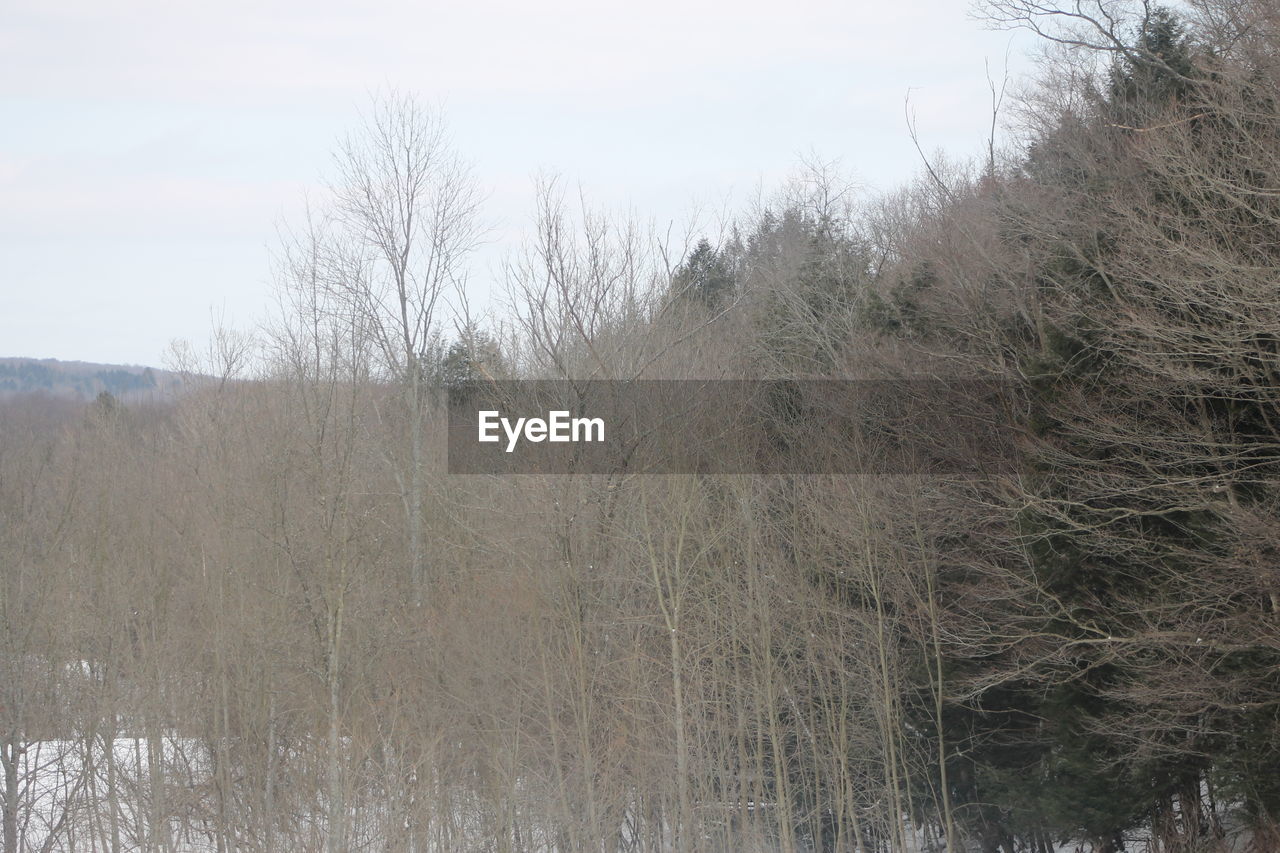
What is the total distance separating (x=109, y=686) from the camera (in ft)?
61.3

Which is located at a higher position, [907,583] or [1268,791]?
[907,583]

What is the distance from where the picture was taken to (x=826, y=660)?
1780cm

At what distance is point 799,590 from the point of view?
18.3m

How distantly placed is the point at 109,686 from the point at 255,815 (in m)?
4.19

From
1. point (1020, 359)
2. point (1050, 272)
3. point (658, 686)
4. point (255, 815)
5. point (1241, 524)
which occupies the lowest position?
point (255, 815)

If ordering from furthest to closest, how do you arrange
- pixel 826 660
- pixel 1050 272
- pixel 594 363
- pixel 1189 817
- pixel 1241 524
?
pixel 826 660 < pixel 594 363 < pixel 1050 272 < pixel 1189 817 < pixel 1241 524

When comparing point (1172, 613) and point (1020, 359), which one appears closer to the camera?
point (1172, 613)

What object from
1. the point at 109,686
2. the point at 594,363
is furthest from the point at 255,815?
the point at 594,363

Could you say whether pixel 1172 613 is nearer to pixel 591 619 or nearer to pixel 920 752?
pixel 920 752

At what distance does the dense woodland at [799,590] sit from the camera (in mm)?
11891

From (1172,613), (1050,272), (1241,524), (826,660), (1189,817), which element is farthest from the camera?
(826,660)

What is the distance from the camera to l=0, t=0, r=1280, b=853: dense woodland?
11.9m

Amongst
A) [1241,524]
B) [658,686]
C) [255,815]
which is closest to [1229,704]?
[1241,524]

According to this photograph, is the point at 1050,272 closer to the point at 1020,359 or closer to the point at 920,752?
the point at 1020,359
